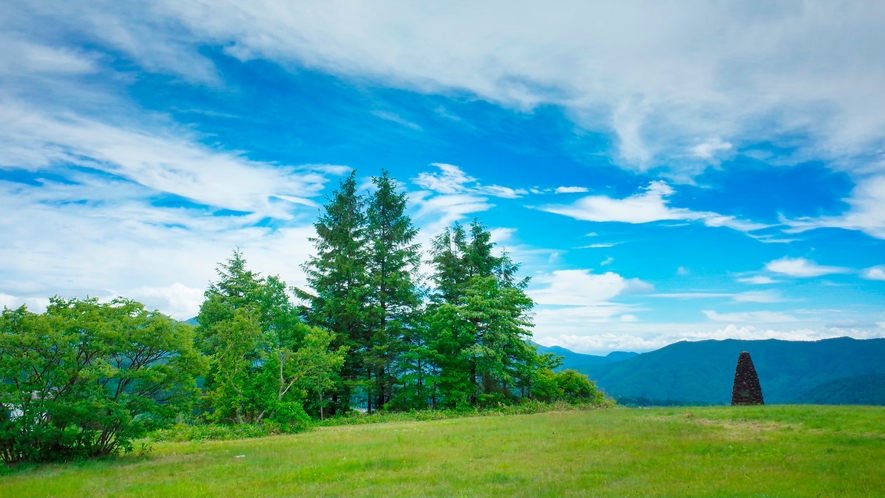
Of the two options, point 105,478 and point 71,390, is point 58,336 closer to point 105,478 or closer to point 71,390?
point 71,390

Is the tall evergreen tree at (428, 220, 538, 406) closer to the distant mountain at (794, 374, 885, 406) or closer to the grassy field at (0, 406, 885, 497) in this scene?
the grassy field at (0, 406, 885, 497)

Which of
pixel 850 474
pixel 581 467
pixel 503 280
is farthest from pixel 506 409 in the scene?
pixel 850 474

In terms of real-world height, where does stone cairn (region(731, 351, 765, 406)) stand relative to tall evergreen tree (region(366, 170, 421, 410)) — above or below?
below

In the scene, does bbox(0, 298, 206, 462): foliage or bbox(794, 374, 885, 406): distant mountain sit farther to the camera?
bbox(794, 374, 885, 406): distant mountain

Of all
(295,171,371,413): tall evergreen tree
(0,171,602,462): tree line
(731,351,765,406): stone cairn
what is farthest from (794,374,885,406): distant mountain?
(295,171,371,413): tall evergreen tree

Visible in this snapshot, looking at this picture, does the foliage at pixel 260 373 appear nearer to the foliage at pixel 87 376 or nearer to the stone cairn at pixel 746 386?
the foliage at pixel 87 376

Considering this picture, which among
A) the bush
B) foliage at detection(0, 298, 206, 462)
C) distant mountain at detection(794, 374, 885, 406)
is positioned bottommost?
distant mountain at detection(794, 374, 885, 406)

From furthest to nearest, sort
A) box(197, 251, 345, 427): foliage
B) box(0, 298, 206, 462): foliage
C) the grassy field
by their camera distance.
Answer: box(197, 251, 345, 427): foliage < box(0, 298, 206, 462): foliage < the grassy field

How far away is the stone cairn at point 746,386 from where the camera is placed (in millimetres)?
31578

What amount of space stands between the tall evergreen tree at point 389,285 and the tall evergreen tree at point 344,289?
77 centimetres

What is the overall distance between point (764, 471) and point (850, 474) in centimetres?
149

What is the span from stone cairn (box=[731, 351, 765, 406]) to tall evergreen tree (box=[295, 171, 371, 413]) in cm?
2494

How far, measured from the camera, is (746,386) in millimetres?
31750

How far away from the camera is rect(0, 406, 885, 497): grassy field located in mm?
10141
